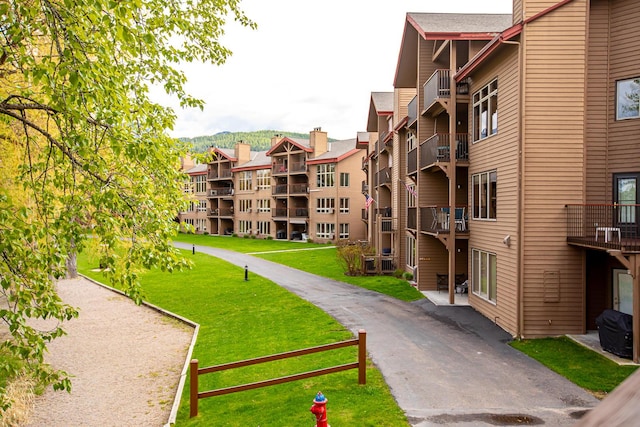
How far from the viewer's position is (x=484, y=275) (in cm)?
1994

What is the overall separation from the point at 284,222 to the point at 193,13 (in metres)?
52.7

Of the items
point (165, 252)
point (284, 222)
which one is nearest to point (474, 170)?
point (165, 252)

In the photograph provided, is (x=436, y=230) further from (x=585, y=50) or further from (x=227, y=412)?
(x=227, y=412)

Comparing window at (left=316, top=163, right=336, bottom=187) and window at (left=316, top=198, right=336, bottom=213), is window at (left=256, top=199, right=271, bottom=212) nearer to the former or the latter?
window at (left=316, top=198, right=336, bottom=213)

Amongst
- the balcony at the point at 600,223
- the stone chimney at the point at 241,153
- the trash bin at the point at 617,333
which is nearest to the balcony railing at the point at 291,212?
the stone chimney at the point at 241,153

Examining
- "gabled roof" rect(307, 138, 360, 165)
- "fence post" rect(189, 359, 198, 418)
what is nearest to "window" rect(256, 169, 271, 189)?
"gabled roof" rect(307, 138, 360, 165)

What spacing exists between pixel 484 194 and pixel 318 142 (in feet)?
135

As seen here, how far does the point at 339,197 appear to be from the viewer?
5503 cm

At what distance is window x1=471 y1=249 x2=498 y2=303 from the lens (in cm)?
1872

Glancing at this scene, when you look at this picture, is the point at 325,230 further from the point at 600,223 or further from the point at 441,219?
the point at 600,223

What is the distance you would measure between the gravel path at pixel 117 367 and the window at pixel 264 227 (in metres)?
40.9

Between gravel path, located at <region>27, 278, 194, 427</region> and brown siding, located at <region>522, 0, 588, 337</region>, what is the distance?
1141 centimetres

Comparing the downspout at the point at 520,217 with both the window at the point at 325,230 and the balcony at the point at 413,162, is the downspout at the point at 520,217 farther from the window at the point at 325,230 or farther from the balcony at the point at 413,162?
the window at the point at 325,230

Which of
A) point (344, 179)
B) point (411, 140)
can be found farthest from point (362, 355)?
point (344, 179)
